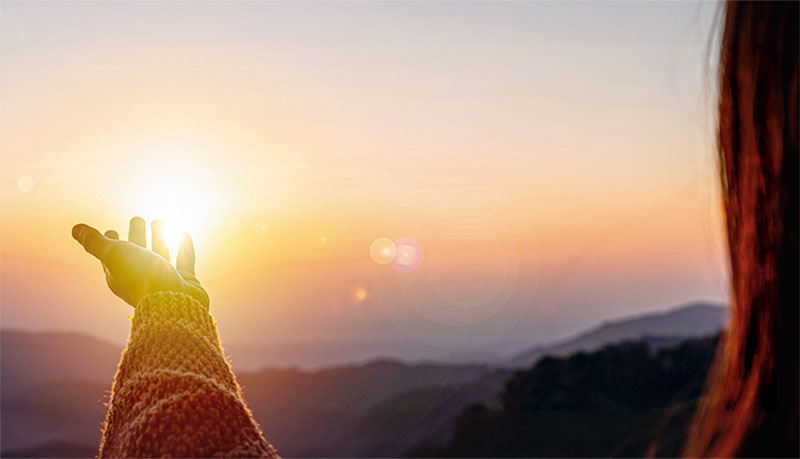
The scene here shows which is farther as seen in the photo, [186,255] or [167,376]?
[186,255]

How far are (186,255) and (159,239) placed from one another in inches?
4.2

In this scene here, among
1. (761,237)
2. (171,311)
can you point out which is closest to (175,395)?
(171,311)

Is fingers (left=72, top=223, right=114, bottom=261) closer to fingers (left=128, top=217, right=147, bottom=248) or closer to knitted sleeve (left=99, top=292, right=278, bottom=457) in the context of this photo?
fingers (left=128, top=217, right=147, bottom=248)

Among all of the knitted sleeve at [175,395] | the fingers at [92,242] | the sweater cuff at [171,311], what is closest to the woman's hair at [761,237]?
the knitted sleeve at [175,395]

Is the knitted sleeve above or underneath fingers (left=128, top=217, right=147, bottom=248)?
underneath

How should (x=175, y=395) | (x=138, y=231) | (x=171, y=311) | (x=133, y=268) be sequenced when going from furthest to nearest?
(x=138, y=231)
(x=133, y=268)
(x=171, y=311)
(x=175, y=395)

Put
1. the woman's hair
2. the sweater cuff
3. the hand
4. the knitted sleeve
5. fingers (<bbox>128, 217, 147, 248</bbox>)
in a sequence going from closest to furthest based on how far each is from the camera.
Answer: the woman's hair → the knitted sleeve → the sweater cuff → the hand → fingers (<bbox>128, 217, 147, 248</bbox>)

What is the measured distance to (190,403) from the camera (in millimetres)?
1248

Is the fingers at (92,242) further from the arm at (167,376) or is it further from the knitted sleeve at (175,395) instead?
the knitted sleeve at (175,395)

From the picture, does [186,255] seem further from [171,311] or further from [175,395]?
[175,395]

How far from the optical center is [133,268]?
1769mm

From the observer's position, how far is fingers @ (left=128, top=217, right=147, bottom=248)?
1.96m

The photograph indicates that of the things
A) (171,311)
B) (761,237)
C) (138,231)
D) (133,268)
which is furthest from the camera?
(138,231)

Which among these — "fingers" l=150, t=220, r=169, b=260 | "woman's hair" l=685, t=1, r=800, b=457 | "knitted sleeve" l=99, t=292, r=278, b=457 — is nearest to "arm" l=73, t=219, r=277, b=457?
"knitted sleeve" l=99, t=292, r=278, b=457
